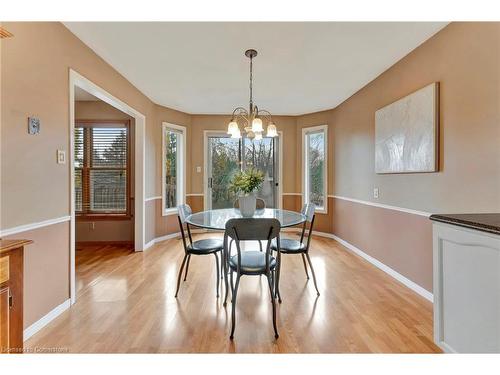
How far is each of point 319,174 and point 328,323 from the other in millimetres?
3349

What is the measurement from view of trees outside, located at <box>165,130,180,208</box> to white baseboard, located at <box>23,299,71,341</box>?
8.58 feet

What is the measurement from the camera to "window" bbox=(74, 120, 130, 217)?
423cm

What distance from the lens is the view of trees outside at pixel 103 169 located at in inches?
167

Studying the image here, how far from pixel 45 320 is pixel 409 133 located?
3.67 meters

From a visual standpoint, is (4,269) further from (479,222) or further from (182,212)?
(479,222)

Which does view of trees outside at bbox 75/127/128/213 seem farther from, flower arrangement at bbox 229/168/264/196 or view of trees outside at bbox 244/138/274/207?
flower arrangement at bbox 229/168/264/196

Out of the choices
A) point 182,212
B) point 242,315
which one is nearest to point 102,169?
point 182,212

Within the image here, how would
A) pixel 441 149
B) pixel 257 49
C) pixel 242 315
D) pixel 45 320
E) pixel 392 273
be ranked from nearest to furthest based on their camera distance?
pixel 45 320 → pixel 242 315 → pixel 441 149 → pixel 257 49 → pixel 392 273

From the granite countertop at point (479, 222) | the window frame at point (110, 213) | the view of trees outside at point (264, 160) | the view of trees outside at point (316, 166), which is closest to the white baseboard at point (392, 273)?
the view of trees outside at point (316, 166)

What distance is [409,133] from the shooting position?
2.58 metres

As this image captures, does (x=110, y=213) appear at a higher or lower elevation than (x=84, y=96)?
lower

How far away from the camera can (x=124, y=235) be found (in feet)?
14.3

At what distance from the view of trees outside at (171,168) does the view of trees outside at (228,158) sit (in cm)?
75

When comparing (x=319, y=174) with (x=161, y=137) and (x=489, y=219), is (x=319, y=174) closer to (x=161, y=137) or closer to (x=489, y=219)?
(x=161, y=137)
